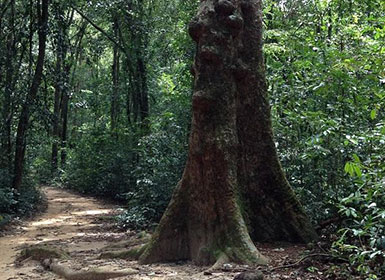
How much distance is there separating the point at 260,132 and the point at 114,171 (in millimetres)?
13897

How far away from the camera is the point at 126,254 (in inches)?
296

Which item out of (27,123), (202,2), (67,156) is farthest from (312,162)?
(67,156)

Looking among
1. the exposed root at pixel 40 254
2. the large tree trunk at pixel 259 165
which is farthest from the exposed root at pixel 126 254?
the large tree trunk at pixel 259 165

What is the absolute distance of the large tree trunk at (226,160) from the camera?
6.88 metres

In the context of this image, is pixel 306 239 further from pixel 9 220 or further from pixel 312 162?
pixel 9 220

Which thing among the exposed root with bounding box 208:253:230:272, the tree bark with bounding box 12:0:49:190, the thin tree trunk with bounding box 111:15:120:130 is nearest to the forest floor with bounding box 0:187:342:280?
the exposed root with bounding box 208:253:230:272

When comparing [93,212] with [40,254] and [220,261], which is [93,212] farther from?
Answer: [220,261]

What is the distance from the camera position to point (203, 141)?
7035mm

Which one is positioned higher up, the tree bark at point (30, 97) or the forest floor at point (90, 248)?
the tree bark at point (30, 97)

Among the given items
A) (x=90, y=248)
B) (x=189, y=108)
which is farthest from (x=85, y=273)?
(x=189, y=108)

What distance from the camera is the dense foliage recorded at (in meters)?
7.07

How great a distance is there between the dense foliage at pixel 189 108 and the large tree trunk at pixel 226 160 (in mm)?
804

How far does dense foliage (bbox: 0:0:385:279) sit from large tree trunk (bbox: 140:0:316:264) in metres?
0.80

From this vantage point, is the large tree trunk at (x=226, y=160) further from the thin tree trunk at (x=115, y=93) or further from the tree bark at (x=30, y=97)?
the thin tree trunk at (x=115, y=93)
